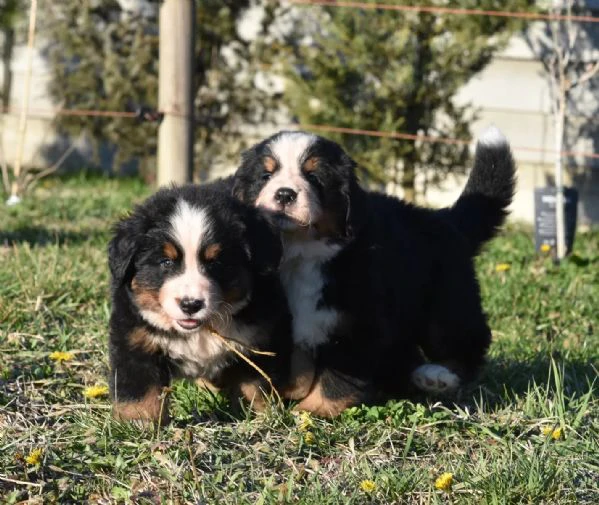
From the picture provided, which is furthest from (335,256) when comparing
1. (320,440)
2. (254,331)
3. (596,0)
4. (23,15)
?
(23,15)

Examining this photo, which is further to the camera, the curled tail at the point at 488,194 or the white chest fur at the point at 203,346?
the curled tail at the point at 488,194

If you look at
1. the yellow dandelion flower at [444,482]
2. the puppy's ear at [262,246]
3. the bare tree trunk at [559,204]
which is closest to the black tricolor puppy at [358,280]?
the puppy's ear at [262,246]

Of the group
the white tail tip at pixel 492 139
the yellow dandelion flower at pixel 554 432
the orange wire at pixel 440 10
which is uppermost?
the orange wire at pixel 440 10

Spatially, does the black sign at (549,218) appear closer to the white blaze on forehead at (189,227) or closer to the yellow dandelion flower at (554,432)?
the yellow dandelion flower at (554,432)

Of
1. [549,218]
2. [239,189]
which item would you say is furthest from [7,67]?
[239,189]

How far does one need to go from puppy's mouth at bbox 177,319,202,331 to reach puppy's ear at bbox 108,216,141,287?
252mm

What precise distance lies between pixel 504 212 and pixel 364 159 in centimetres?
312

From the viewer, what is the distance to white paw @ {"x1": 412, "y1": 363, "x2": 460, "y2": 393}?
12.6 ft

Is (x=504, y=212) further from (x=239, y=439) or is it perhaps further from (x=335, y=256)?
(x=239, y=439)

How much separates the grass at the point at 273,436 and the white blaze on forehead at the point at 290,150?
808 millimetres

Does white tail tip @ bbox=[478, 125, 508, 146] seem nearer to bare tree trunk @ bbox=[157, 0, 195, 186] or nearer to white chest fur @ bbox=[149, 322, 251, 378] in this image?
white chest fur @ bbox=[149, 322, 251, 378]

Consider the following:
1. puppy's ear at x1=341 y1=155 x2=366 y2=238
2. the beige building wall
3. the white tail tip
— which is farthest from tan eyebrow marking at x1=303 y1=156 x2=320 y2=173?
the beige building wall

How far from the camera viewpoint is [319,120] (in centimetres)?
748

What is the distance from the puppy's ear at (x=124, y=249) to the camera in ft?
10.7
